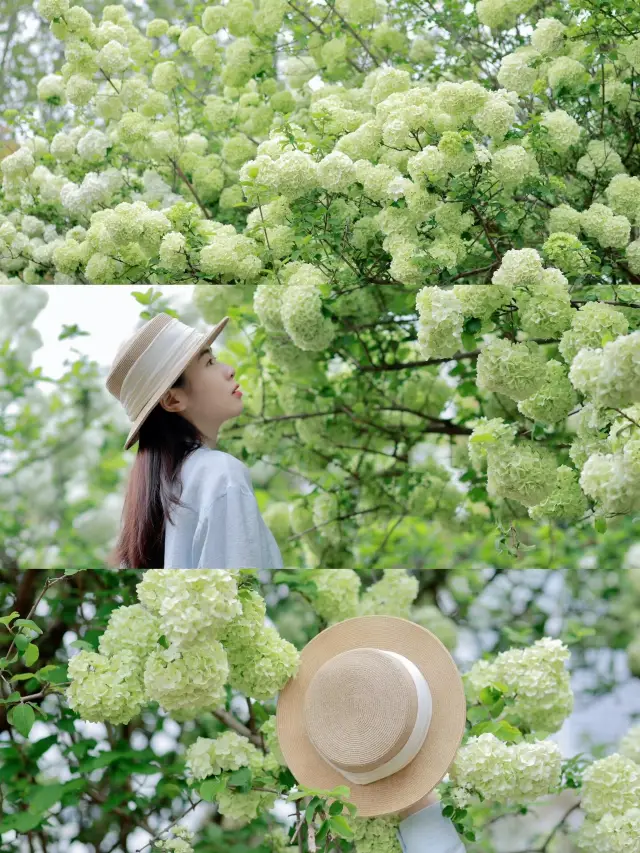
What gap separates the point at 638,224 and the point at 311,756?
61.5 inches

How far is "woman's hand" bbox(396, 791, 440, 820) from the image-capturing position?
2.15 meters

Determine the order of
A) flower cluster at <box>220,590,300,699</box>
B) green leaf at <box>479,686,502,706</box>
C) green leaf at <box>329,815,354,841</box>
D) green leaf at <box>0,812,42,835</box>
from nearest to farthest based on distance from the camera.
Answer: green leaf at <box>329,815,354,841</box> < flower cluster at <box>220,590,300,699</box> < green leaf at <box>479,686,502,706</box> < green leaf at <box>0,812,42,835</box>

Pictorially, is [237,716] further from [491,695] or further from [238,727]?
[491,695]

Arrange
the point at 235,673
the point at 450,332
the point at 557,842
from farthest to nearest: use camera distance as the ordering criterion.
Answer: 1. the point at 557,842
2. the point at 235,673
3. the point at 450,332

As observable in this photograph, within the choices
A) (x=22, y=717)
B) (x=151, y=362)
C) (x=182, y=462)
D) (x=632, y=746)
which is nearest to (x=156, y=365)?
(x=151, y=362)

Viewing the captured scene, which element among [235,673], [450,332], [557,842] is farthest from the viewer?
[557,842]

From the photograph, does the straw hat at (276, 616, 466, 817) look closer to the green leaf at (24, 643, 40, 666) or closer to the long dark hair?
the long dark hair

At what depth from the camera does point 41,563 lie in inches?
113

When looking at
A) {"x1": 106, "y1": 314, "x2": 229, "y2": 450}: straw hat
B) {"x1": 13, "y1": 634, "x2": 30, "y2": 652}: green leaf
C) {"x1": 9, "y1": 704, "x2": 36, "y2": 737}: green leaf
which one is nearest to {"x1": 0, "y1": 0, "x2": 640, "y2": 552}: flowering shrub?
{"x1": 106, "y1": 314, "x2": 229, "y2": 450}: straw hat

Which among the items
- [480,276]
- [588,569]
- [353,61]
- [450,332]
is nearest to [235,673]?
[450,332]

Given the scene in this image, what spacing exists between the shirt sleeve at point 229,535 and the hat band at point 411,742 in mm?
385

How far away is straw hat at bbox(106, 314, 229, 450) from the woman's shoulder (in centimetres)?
16

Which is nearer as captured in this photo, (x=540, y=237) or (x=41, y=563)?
(x=540, y=237)

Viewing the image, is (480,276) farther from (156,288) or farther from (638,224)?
(156,288)
